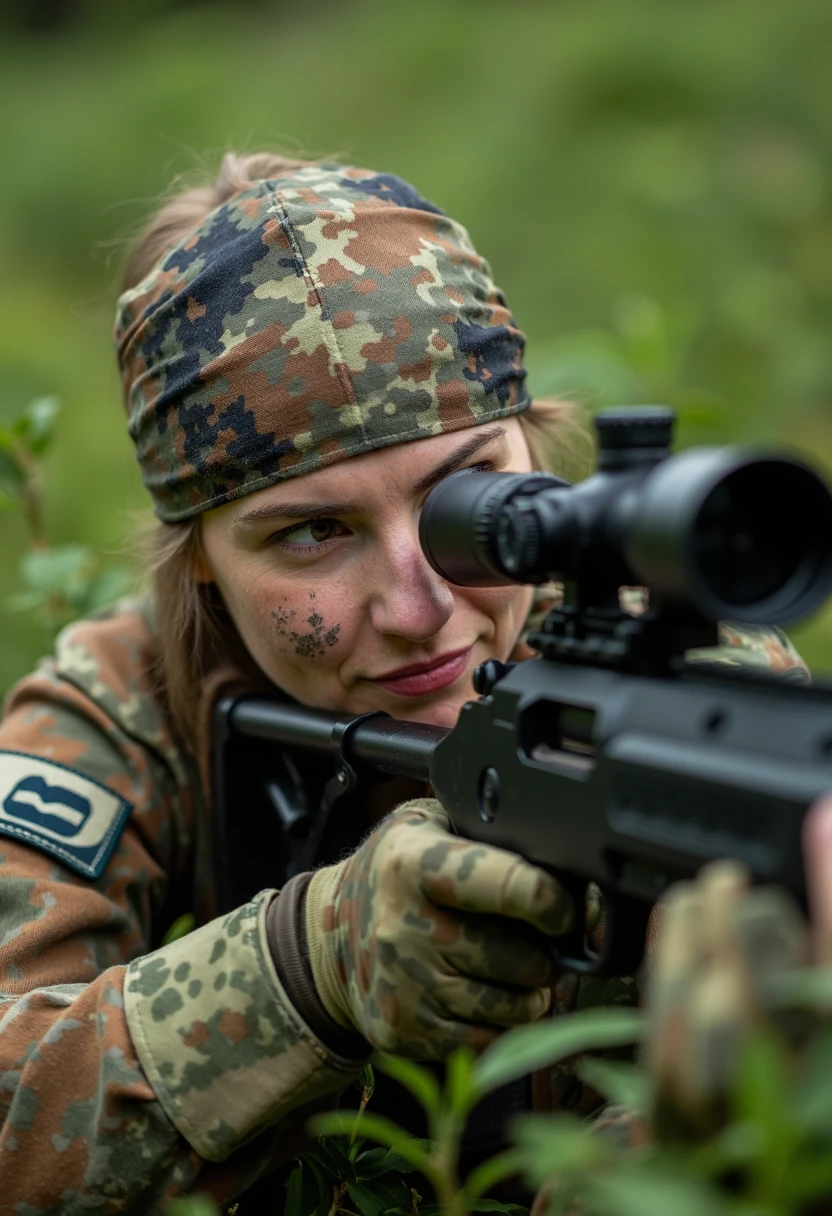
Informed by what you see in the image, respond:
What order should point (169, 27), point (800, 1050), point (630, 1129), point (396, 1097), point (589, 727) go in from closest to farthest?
point (800, 1050) < point (630, 1129) < point (589, 727) < point (396, 1097) < point (169, 27)

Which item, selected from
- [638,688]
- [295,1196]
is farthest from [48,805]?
[638,688]

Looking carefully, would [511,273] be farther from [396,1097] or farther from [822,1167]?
[822,1167]

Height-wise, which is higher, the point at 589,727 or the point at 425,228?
the point at 425,228

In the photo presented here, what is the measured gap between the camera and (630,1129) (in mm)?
1313

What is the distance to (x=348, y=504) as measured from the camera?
2303 millimetres

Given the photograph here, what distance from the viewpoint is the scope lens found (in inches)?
52.8

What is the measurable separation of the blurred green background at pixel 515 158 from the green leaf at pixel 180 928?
A: 2508 mm

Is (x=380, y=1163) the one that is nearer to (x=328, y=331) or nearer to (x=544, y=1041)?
(x=544, y=1041)

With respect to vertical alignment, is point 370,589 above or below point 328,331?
below

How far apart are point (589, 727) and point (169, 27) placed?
1111cm

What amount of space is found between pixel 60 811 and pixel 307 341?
921 millimetres

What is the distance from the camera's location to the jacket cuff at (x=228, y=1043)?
1.96 metres

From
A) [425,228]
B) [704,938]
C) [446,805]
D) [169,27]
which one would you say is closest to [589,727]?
[446,805]

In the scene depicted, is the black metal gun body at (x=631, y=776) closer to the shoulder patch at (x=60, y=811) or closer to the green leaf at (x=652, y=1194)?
the green leaf at (x=652, y=1194)
